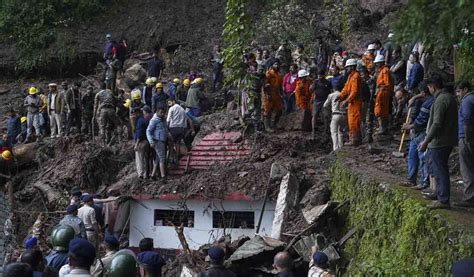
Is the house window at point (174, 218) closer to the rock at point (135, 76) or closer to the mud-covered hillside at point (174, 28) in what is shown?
the rock at point (135, 76)

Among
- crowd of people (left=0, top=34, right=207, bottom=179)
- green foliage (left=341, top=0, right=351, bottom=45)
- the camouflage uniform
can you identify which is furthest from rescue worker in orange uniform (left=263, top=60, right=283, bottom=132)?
green foliage (left=341, top=0, right=351, bottom=45)

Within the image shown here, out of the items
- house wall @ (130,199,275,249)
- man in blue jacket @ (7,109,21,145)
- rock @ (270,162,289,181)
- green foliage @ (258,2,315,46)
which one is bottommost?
house wall @ (130,199,275,249)

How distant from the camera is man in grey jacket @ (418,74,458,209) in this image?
28.8 ft

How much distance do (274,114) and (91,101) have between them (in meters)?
6.94

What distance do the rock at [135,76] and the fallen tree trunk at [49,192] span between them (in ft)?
28.0

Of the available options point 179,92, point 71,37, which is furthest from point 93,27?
point 179,92

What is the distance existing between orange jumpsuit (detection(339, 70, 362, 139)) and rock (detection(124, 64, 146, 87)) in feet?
43.6

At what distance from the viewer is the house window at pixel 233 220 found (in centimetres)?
1508

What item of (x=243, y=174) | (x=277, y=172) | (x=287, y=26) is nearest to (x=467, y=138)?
(x=277, y=172)

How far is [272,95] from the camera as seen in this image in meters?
17.3

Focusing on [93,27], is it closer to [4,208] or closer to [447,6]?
[4,208]

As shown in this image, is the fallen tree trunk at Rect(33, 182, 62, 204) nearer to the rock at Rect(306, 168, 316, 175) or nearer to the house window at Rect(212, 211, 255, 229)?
the house window at Rect(212, 211, 255, 229)

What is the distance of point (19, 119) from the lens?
75.9ft

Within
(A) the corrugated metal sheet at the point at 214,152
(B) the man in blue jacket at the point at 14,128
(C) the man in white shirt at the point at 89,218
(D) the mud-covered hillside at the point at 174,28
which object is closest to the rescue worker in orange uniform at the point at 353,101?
(A) the corrugated metal sheet at the point at 214,152
